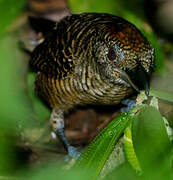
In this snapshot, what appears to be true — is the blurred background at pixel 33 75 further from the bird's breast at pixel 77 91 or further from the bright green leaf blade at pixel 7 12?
the bright green leaf blade at pixel 7 12

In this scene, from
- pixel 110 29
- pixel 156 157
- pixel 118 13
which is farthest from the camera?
pixel 118 13

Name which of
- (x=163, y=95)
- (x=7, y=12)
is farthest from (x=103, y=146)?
(x=7, y=12)

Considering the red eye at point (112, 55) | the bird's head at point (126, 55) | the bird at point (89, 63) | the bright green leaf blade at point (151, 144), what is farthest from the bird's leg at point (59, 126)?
the bright green leaf blade at point (151, 144)

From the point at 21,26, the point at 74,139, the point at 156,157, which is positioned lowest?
the point at 74,139

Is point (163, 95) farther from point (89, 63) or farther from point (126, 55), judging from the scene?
point (89, 63)

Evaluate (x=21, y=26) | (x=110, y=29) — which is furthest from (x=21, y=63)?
(x=110, y=29)

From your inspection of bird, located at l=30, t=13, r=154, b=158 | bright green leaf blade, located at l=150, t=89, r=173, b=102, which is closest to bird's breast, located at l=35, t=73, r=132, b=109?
bird, located at l=30, t=13, r=154, b=158

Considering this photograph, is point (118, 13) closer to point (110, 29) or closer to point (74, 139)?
point (110, 29)
